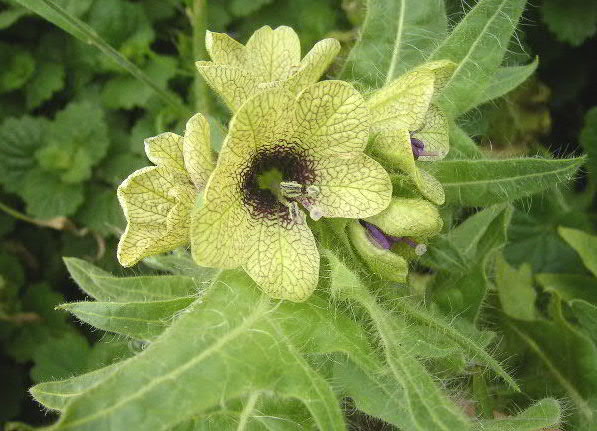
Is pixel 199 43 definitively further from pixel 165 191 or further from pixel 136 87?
pixel 165 191

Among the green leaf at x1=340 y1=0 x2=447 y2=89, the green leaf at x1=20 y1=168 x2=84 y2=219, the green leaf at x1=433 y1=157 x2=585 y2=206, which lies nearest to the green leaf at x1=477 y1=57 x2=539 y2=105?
the green leaf at x1=340 y1=0 x2=447 y2=89

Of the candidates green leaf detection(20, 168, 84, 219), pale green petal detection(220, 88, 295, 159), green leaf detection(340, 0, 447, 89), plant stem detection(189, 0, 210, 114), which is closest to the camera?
pale green petal detection(220, 88, 295, 159)

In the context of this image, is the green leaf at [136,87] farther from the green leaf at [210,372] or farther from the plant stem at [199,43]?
the green leaf at [210,372]

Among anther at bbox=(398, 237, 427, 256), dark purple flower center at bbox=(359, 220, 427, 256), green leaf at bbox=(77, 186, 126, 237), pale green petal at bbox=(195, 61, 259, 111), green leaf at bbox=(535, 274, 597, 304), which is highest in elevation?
pale green petal at bbox=(195, 61, 259, 111)

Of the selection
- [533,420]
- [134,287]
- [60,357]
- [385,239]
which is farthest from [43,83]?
[533,420]

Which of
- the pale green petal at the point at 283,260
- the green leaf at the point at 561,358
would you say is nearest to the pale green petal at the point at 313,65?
the pale green petal at the point at 283,260

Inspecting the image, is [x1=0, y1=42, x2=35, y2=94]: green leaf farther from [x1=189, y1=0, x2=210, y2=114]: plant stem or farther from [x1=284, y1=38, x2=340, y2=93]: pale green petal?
[x1=284, y1=38, x2=340, y2=93]: pale green petal

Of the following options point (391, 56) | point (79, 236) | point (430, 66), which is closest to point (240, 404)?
point (430, 66)
